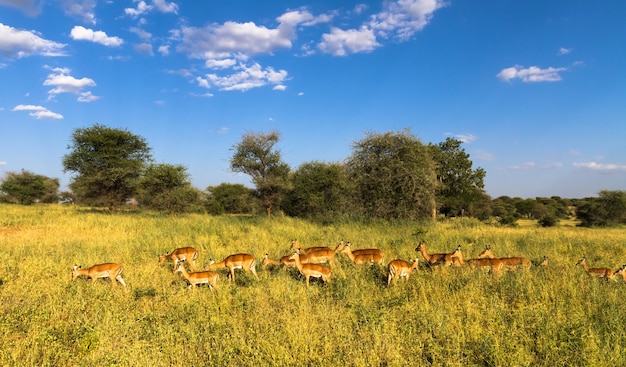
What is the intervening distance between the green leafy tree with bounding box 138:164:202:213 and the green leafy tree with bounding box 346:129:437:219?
15.2m

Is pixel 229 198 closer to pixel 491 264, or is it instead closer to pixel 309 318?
pixel 491 264

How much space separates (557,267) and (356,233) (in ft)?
26.5

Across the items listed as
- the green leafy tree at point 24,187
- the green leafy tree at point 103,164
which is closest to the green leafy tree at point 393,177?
the green leafy tree at point 103,164

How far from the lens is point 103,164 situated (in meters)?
28.1

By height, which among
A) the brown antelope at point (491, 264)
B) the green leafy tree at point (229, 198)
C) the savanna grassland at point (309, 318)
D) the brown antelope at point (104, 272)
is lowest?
the savanna grassland at point (309, 318)

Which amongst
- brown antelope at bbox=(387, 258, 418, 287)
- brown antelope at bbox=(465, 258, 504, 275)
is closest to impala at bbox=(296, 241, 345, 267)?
brown antelope at bbox=(387, 258, 418, 287)

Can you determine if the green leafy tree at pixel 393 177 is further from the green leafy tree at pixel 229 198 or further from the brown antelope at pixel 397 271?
the green leafy tree at pixel 229 198

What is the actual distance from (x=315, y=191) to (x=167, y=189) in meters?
12.8

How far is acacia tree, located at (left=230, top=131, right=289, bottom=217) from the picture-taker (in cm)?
3194

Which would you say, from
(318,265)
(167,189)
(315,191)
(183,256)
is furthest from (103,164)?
(318,265)

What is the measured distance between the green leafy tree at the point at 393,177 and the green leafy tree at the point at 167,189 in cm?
1520

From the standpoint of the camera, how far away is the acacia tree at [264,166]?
31938mm

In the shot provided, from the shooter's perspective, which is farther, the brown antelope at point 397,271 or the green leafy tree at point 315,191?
the green leafy tree at point 315,191

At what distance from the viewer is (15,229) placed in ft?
55.3
